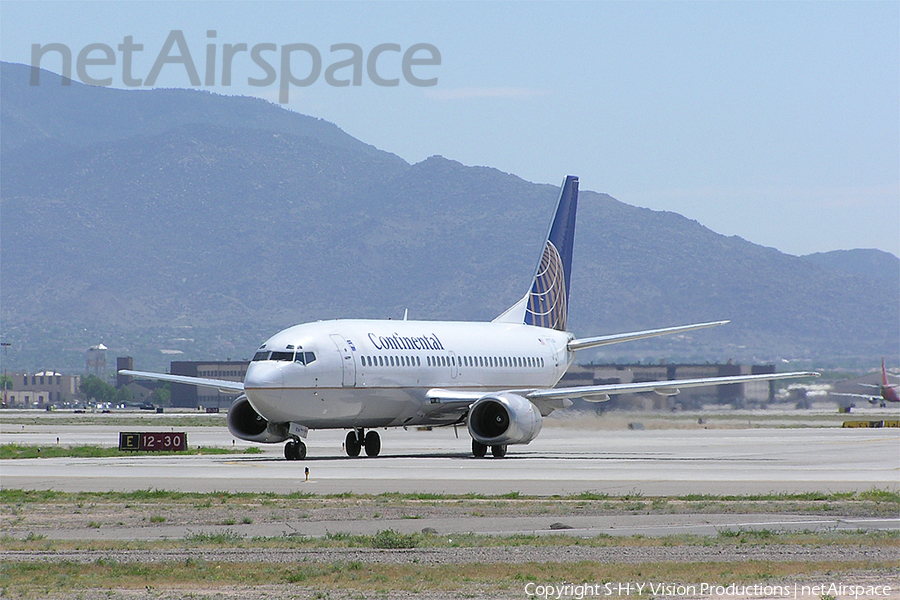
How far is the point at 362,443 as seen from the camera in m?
46.3

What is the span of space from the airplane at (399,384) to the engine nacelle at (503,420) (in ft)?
0.14

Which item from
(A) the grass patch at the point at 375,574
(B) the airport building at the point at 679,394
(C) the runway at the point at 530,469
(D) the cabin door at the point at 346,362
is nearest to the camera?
(A) the grass patch at the point at 375,574

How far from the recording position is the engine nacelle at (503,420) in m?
44.2

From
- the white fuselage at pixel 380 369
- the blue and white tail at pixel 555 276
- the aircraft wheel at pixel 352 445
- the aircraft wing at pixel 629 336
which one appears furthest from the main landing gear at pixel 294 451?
the blue and white tail at pixel 555 276

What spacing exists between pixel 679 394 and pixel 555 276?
17.0 meters

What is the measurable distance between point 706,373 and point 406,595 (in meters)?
130

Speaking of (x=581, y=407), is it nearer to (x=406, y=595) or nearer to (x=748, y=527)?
(x=748, y=527)

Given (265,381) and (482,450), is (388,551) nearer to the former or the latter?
(265,381)

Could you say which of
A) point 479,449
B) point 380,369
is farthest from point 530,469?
point 380,369

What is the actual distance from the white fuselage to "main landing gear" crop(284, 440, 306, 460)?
69 cm

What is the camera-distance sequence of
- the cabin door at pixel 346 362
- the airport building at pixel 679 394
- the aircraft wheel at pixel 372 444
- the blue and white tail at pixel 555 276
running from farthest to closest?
the airport building at pixel 679 394, the blue and white tail at pixel 555 276, the aircraft wheel at pixel 372 444, the cabin door at pixel 346 362

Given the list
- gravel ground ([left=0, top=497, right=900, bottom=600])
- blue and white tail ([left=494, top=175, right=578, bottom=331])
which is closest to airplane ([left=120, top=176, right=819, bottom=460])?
blue and white tail ([left=494, top=175, right=578, bottom=331])

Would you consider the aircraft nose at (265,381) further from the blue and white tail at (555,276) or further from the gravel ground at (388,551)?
the blue and white tail at (555,276)

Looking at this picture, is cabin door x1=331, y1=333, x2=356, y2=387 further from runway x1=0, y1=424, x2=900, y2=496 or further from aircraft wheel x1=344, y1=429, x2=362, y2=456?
aircraft wheel x1=344, y1=429, x2=362, y2=456
